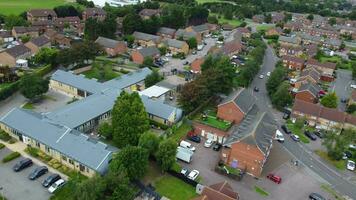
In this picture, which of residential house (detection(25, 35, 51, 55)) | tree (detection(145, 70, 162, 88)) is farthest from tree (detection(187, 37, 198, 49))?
residential house (detection(25, 35, 51, 55))

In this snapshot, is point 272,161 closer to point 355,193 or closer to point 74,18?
point 355,193

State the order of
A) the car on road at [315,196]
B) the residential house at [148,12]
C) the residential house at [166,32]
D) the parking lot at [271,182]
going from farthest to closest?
the residential house at [148,12] → the residential house at [166,32] → the parking lot at [271,182] → the car on road at [315,196]

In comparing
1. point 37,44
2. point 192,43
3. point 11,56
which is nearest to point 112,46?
point 37,44

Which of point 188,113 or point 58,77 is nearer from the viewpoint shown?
point 188,113

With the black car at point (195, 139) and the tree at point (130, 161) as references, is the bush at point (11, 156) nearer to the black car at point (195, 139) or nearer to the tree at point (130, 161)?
the tree at point (130, 161)

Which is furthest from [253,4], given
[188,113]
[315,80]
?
[188,113]

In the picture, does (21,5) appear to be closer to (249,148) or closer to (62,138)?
(62,138)

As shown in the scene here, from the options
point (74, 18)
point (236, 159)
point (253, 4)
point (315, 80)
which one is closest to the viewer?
point (236, 159)

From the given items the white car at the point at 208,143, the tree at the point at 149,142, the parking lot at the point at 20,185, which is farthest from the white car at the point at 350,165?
the parking lot at the point at 20,185

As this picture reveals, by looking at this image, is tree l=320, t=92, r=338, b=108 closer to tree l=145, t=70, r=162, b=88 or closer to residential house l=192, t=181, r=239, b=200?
tree l=145, t=70, r=162, b=88
